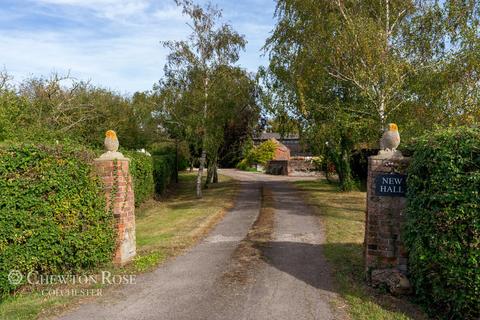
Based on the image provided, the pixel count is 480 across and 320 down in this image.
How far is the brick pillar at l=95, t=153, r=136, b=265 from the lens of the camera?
7.93 m

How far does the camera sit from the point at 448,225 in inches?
209

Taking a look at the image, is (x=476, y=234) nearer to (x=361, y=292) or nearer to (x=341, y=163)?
(x=361, y=292)

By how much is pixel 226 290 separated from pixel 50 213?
130 inches

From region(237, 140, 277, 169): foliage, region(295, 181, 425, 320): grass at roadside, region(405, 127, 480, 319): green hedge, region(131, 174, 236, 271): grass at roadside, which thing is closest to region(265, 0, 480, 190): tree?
region(295, 181, 425, 320): grass at roadside

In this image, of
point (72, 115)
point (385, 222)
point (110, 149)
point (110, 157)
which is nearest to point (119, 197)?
point (110, 157)

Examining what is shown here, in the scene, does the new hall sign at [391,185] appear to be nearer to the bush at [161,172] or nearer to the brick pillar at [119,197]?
the brick pillar at [119,197]

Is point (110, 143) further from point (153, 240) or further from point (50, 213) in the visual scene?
point (153, 240)

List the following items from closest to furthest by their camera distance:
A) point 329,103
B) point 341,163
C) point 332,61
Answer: point 332,61
point 329,103
point 341,163

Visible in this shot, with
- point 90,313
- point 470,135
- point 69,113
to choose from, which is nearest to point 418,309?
point 470,135

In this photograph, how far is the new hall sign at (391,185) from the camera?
6543 millimetres

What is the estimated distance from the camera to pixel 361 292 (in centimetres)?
626

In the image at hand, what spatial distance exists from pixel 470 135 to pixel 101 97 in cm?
2623

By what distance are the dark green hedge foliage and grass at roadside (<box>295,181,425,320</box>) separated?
4527mm

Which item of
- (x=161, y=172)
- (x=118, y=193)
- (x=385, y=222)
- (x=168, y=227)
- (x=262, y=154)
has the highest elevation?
(x=262, y=154)
